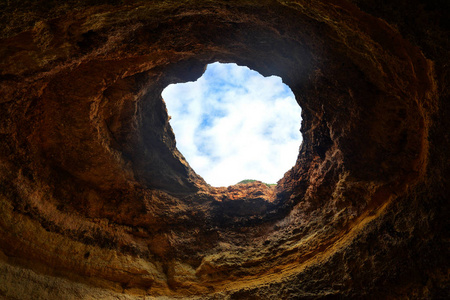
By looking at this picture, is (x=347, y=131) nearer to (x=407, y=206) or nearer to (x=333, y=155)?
(x=333, y=155)

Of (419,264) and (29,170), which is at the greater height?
(29,170)

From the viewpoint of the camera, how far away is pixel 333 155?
23.1ft

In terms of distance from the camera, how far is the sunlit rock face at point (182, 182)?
13.3 feet

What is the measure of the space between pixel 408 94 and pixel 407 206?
211 cm

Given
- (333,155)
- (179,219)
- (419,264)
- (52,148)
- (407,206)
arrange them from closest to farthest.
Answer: (419,264) < (407,206) < (52,148) < (333,155) < (179,219)

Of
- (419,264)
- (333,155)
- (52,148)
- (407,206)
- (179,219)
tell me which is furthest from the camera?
(179,219)

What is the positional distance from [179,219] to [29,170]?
4.03 meters

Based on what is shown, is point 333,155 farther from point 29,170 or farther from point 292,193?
point 29,170

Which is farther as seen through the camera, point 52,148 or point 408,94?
point 52,148

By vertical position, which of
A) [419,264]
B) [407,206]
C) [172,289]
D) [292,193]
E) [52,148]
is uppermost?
[52,148]

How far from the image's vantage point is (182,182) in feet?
28.7

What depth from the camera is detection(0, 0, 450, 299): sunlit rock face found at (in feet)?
13.3

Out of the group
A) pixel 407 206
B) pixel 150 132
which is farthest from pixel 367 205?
pixel 150 132

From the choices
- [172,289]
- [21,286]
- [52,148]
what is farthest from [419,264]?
[52,148]
